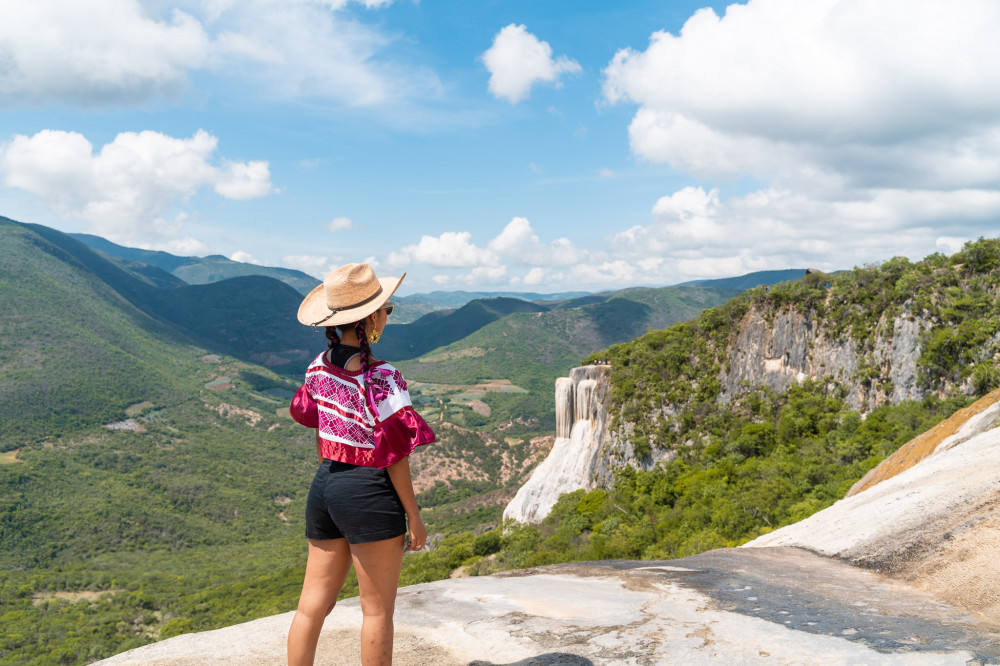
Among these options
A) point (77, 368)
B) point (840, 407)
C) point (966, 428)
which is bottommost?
point (77, 368)

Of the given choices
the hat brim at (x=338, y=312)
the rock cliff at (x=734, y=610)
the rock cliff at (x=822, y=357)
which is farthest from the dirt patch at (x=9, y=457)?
the hat brim at (x=338, y=312)

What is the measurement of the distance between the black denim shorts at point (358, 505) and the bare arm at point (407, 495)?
5 cm

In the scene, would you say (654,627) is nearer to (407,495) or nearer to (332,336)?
(407,495)

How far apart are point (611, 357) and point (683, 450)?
996 centimetres

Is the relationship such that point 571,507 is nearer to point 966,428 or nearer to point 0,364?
point 966,428

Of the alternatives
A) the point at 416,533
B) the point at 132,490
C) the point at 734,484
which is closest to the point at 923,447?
the point at 734,484

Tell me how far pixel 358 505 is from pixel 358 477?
0.18 metres

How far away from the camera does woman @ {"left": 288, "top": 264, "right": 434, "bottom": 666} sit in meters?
3.45

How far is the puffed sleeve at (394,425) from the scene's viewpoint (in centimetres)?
346

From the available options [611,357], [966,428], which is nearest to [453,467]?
[611,357]

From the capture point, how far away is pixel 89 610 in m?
64.2

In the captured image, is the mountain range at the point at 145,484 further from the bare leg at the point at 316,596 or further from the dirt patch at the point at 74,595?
the bare leg at the point at 316,596

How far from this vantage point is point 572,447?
36812mm

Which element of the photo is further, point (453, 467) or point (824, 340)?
point (453, 467)
